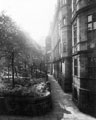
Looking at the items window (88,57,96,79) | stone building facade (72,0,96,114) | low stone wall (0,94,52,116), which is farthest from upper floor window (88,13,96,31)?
low stone wall (0,94,52,116)

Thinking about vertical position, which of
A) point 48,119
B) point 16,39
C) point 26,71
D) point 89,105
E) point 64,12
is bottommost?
point 48,119

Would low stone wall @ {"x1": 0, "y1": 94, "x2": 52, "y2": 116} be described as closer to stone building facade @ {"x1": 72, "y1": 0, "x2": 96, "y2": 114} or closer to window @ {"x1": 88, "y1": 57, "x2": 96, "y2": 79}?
stone building facade @ {"x1": 72, "y1": 0, "x2": 96, "y2": 114}

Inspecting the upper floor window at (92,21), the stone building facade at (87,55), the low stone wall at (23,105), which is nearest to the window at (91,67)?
the stone building facade at (87,55)

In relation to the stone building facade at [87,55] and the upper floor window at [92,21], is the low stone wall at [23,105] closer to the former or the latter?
the stone building facade at [87,55]

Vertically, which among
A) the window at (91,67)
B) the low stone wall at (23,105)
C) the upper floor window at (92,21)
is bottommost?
the low stone wall at (23,105)

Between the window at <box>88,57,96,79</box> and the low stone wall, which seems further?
the low stone wall

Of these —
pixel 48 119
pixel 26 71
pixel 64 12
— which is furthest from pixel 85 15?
pixel 26 71

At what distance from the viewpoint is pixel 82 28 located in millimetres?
10094

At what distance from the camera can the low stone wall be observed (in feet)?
31.5

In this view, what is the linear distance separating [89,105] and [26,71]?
15347 mm

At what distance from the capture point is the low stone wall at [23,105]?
9.59 meters

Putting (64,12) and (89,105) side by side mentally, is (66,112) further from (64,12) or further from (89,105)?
(64,12)

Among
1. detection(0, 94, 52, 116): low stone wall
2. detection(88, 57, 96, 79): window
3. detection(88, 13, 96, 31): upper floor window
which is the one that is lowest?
detection(0, 94, 52, 116): low stone wall

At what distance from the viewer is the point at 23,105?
973cm
